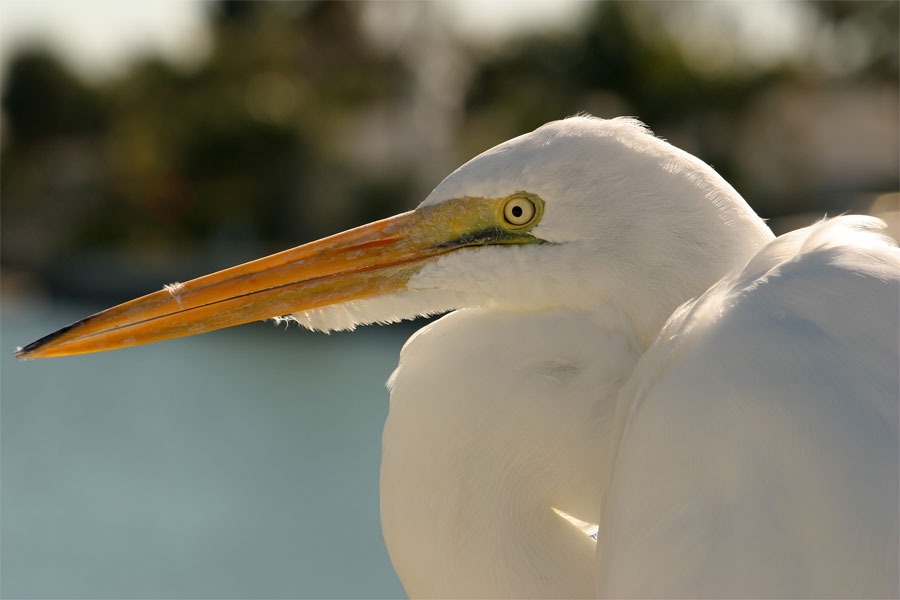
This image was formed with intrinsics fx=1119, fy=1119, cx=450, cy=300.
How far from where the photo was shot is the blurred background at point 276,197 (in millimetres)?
8148

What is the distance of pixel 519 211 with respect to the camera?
1632 millimetres

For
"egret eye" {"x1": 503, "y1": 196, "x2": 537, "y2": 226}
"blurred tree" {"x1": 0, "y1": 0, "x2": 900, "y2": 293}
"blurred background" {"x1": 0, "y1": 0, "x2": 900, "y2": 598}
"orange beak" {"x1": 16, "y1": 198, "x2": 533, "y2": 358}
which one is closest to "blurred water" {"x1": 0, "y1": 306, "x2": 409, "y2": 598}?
"blurred background" {"x1": 0, "y1": 0, "x2": 900, "y2": 598}

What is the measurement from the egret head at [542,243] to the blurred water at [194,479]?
5449 mm

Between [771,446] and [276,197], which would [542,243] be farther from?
[276,197]

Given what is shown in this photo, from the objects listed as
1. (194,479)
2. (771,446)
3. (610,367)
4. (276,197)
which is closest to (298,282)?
(610,367)

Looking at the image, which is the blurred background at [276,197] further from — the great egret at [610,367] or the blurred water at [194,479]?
the great egret at [610,367]

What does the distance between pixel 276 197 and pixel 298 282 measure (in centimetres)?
2217

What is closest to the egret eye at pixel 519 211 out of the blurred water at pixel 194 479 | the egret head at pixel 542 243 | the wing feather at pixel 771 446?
the egret head at pixel 542 243

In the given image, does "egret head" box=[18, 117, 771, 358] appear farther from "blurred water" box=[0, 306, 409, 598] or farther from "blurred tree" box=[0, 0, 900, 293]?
"blurred tree" box=[0, 0, 900, 293]

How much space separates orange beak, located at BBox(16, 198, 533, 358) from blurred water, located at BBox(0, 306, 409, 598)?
536 cm

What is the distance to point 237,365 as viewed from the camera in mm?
16609

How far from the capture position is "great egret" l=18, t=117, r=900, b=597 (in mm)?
1343

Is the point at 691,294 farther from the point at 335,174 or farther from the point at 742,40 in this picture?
the point at 742,40

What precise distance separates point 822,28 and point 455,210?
27.1 meters
